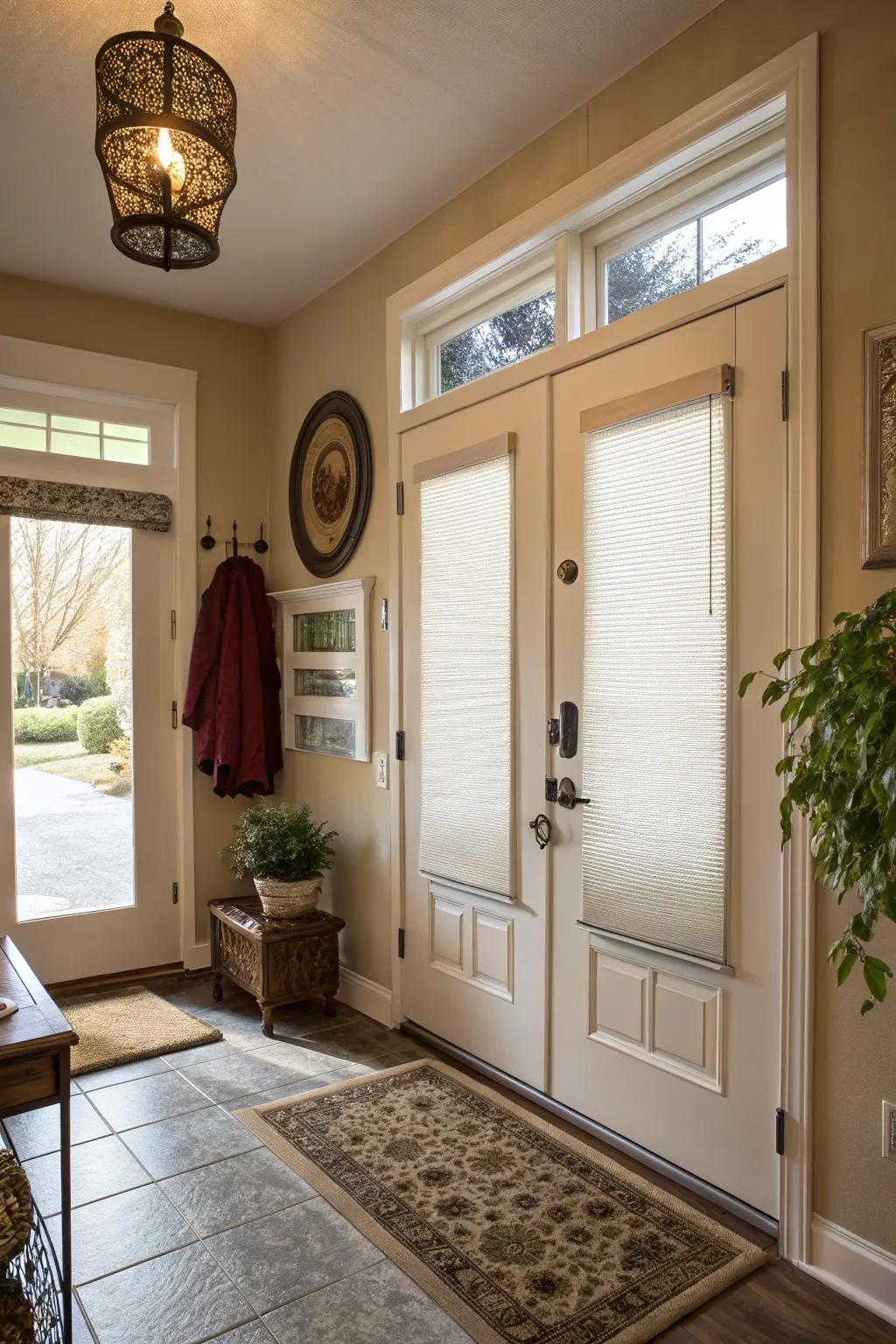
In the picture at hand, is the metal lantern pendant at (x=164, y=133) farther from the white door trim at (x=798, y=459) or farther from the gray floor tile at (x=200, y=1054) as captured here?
the gray floor tile at (x=200, y=1054)

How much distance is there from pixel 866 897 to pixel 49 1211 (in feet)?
6.63

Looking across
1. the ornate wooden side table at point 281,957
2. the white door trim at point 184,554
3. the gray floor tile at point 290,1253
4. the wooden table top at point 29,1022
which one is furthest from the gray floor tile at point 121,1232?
the white door trim at point 184,554

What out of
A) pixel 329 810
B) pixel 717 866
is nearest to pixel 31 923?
pixel 329 810

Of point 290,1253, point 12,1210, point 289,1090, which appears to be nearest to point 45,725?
point 289,1090

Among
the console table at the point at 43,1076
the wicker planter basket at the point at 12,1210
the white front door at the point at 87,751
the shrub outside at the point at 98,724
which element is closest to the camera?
the wicker planter basket at the point at 12,1210

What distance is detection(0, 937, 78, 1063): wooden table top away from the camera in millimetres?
1710

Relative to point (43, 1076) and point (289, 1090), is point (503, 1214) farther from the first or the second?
point (43, 1076)

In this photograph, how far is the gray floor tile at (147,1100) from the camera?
2711mm

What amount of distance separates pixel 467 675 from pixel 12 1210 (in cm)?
202

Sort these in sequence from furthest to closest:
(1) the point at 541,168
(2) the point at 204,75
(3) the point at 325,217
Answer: (3) the point at 325,217
(1) the point at 541,168
(2) the point at 204,75

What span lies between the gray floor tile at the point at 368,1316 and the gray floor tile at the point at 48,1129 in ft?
3.27

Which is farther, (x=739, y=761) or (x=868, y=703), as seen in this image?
(x=739, y=761)

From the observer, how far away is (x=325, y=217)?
327cm

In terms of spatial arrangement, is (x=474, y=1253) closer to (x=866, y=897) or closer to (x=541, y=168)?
(x=866, y=897)
